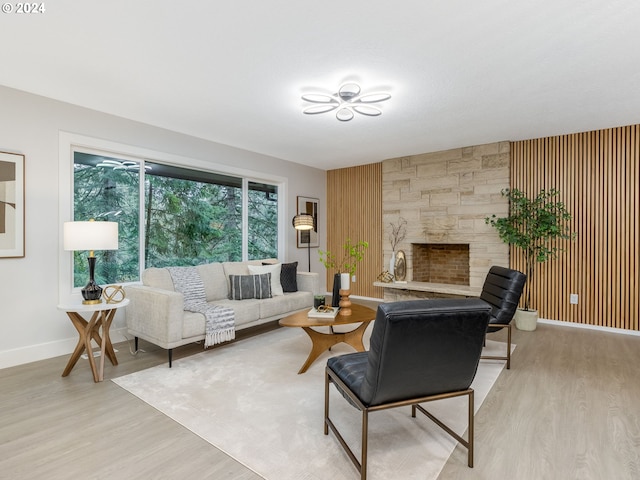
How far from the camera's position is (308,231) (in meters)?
6.53

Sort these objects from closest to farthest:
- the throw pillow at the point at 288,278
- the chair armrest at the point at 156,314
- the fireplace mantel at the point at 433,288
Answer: the chair armrest at the point at 156,314 → the throw pillow at the point at 288,278 → the fireplace mantel at the point at 433,288

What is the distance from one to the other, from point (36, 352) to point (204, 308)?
1592mm

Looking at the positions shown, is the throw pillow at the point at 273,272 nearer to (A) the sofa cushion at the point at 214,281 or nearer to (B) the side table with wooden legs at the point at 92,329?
(A) the sofa cushion at the point at 214,281

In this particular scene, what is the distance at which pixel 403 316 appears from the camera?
146 cm

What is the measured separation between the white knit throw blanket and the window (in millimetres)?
751

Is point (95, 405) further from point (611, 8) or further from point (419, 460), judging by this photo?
point (611, 8)

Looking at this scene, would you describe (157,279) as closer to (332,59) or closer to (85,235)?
(85,235)

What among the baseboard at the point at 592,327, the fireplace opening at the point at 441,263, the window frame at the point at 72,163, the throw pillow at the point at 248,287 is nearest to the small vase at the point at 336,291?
the throw pillow at the point at 248,287

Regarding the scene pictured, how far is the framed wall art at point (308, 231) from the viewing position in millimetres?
6453

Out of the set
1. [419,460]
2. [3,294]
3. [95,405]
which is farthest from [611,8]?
[3,294]

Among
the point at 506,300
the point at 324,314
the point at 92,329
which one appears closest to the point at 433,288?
the point at 506,300

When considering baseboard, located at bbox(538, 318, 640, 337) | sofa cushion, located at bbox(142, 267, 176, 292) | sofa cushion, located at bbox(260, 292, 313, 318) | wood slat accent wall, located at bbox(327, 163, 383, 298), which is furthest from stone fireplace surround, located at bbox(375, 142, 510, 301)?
sofa cushion, located at bbox(142, 267, 176, 292)

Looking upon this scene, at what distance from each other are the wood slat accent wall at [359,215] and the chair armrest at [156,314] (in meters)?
4.05
